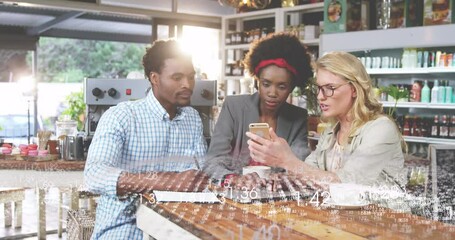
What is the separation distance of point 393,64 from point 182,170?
12.2ft

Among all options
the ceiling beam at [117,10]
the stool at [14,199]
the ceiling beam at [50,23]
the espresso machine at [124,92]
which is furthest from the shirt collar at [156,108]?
the ceiling beam at [50,23]

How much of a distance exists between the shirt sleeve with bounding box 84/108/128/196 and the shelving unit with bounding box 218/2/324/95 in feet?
15.3

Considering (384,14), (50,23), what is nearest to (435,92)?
(384,14)

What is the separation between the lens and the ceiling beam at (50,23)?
8695 millimetres

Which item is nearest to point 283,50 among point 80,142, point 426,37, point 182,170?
point 182,170

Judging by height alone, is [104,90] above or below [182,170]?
above

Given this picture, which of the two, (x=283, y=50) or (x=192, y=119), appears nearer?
(x=192, y=119)

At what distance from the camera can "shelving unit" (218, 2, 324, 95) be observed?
634 centimetres

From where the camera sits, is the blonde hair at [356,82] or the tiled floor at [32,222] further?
the tiled floor at [32,222]

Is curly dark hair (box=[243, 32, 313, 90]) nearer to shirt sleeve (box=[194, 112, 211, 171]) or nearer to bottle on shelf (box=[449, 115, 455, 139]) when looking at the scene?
shirt sleeve (box=[194, 112, 211, 171])

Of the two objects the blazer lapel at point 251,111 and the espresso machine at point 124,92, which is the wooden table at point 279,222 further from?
the espresso machine at point 124,92

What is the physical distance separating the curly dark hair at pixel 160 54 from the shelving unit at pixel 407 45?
10.9 ft

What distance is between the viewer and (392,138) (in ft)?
5.54

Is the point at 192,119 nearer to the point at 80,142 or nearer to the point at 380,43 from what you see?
the point at 80,142
